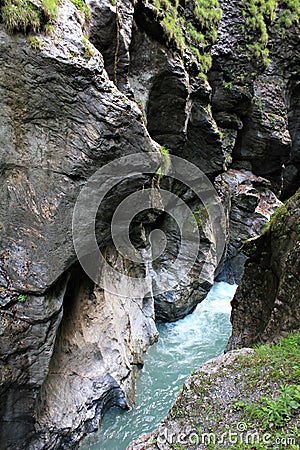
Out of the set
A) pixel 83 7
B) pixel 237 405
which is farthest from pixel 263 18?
pixel 237 405

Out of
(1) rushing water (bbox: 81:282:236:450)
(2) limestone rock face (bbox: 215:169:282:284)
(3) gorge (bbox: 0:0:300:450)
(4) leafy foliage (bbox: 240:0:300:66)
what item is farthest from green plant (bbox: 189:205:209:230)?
(4) leafy foliage (bbox: 240:0:300:66)

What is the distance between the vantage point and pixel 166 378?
9.90 meters

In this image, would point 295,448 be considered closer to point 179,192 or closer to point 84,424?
point 84,424

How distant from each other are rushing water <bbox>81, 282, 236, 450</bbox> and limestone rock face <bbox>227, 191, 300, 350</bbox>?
9.59ft

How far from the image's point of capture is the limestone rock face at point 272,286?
5.59 meters

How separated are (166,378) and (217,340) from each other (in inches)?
124

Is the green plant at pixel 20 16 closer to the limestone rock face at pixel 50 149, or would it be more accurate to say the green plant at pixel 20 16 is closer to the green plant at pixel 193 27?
the limestone rock face at pixel 50 149

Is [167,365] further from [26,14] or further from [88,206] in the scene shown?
[26,14]

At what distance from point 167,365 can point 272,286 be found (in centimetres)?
551

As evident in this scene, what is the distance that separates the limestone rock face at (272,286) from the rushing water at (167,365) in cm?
292

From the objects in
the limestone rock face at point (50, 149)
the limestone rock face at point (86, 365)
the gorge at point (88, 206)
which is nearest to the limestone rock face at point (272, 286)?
the gorge at point (88, 206)

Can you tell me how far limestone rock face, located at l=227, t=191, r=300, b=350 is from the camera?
5.59 metres

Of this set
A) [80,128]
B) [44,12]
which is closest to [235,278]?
[80,128]

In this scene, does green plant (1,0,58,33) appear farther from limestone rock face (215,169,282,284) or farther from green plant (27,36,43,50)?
limestone rock face (215,169,282,284)
